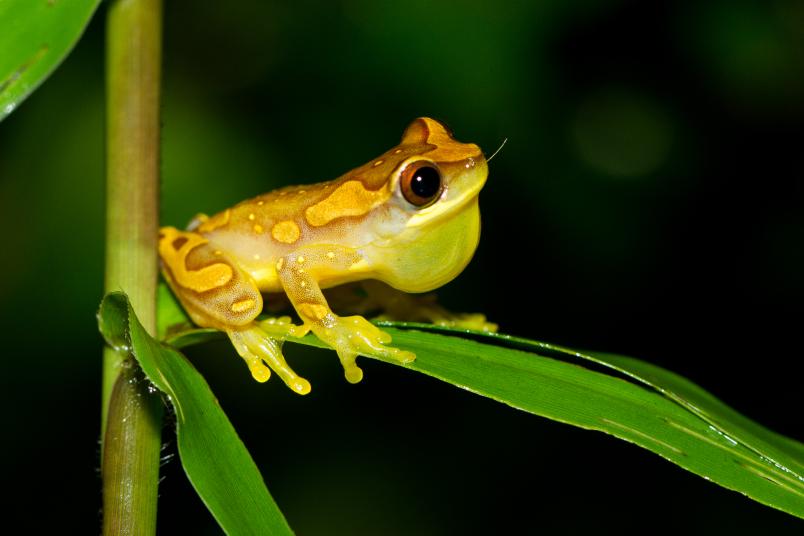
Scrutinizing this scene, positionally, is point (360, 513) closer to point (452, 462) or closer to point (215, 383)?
point (452, 462)

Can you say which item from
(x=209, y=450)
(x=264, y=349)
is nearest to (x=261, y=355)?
(x=264, y=349)

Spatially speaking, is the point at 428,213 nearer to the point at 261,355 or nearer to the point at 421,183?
the point at 421,183

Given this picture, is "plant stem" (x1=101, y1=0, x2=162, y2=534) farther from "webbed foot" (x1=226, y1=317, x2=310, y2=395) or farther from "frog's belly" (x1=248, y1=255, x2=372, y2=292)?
"frog's belly" (x1=248, y1=255, x2=372, y2=292)

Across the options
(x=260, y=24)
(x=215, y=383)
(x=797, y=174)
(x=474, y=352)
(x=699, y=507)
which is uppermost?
(x=260, y=24)

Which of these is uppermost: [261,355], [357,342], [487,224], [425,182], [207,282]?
[487,224]

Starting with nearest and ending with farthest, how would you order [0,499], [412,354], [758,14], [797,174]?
[412,354] → [0,499] → [758,14] → [797,174]

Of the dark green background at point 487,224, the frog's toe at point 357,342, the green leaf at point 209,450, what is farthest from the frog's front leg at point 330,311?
the dark green background at point 487,224

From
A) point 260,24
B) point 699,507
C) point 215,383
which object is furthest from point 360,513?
point 260,24
